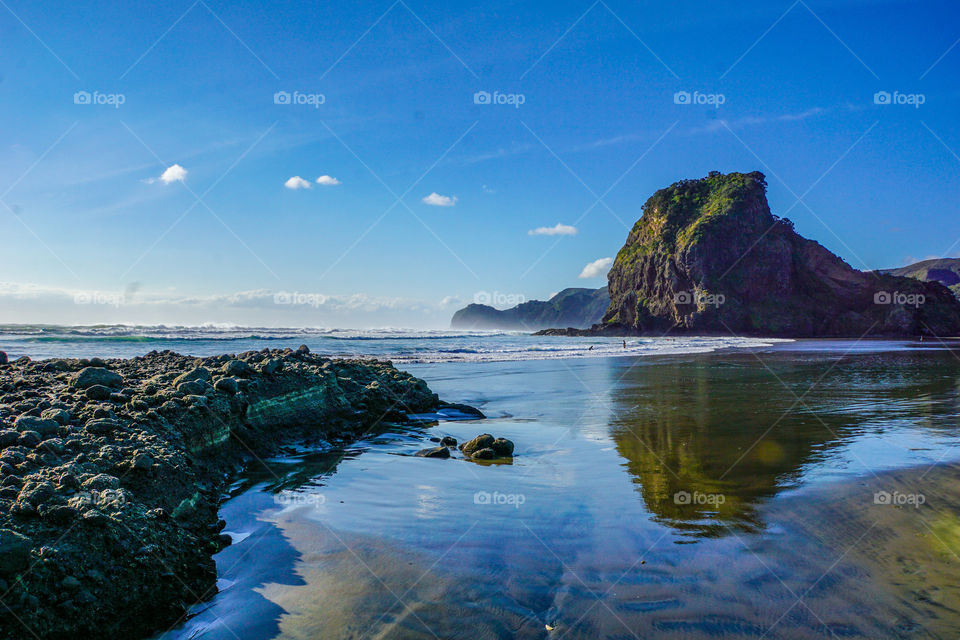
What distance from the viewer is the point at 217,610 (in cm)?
318

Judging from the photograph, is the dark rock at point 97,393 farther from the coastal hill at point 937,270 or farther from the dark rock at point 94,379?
the coastal hill at point 937,270

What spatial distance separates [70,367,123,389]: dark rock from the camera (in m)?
6.08

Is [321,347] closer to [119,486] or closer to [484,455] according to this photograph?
[484,455]

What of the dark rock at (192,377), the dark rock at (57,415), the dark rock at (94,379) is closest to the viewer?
the dark rock at (57,415)

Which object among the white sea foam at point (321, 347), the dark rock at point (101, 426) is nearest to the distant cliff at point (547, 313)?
the white sea foam at point (321, 347)

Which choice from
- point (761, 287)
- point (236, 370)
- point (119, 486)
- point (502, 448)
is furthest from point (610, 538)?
point (761, 287)

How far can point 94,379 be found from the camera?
6176 millimetres

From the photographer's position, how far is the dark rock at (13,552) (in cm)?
271

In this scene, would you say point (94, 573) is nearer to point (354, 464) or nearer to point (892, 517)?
point (354, 464)

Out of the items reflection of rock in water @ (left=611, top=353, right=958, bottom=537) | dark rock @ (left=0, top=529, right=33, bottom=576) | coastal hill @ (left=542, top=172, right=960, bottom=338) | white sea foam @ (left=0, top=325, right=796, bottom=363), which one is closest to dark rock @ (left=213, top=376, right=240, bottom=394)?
dark rock @ (left=0, top=529, right=33, bottom=576)

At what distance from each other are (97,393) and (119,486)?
2483 mm

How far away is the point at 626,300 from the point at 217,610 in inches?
3494

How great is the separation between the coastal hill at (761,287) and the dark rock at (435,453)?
73.1m

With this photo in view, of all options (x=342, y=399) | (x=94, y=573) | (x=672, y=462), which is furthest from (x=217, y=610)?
(x=342, y=399)
